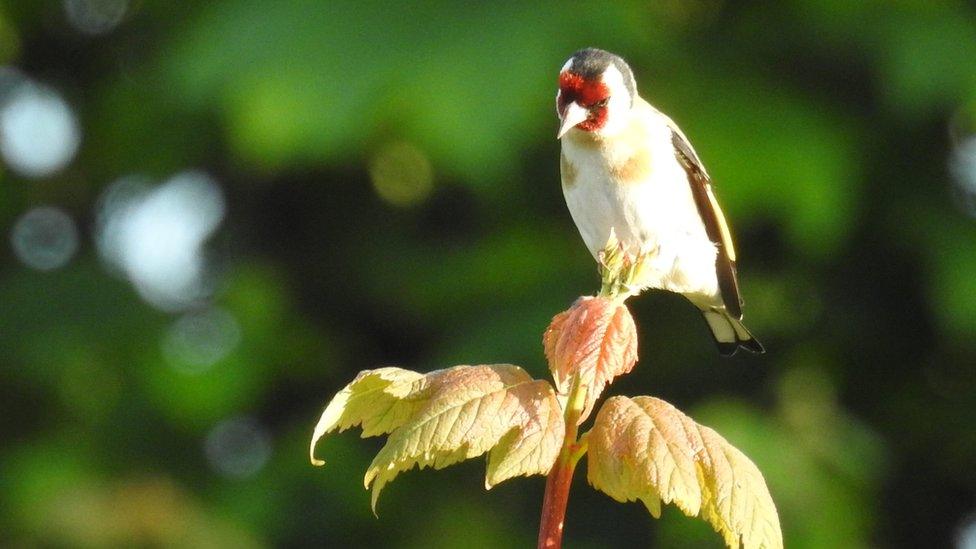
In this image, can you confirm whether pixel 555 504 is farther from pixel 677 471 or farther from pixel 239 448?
pixel 239 448

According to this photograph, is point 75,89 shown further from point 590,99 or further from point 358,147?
point 590,99

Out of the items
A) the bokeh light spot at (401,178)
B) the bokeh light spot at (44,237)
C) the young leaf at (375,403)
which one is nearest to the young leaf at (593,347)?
the young leaf at (375,403)

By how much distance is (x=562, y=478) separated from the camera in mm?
1469

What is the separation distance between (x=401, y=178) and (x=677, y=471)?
4756 mm

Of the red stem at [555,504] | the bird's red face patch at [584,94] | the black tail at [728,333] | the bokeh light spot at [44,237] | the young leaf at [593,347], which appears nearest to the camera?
the red stem at [555,504]

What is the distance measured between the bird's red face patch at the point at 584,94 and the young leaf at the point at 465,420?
3.34ft

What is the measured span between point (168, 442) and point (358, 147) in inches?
68.2

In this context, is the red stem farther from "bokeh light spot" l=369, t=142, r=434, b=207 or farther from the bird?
"bokeh light spot" l=369, t=142, r=434, b=207

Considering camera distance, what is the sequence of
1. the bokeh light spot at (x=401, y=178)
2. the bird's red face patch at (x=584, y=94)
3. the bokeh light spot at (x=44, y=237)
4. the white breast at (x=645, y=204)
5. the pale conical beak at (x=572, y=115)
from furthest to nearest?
the bokeh light spot at (x=44, y=237) → the bokeh light spot at (x=401, y=178) → the white breast at (x=645, y=204) → the bird's red face patch at (x=584, y=94) → the pale conical beak at (x=572, y=115)

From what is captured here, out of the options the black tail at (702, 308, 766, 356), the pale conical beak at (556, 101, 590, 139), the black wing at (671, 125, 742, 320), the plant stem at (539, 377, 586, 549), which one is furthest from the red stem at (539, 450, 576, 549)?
the black tail at (702, 308, 766, 356)

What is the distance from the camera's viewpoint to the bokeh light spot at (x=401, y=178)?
613 centimetres

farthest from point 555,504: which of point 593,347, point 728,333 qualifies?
point 728,333

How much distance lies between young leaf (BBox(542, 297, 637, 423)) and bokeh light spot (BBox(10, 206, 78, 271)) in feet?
17.8

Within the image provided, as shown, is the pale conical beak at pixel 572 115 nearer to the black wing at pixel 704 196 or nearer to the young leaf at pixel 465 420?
the black wing at pixel 704 196
